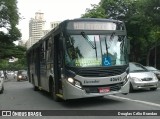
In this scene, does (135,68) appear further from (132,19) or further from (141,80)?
(132,19)

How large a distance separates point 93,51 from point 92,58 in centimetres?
26

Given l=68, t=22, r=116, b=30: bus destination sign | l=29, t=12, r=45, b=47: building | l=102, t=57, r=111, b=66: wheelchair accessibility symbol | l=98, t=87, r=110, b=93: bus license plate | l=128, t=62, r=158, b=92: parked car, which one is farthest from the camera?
l=29, t=12, r=45, b=47: building

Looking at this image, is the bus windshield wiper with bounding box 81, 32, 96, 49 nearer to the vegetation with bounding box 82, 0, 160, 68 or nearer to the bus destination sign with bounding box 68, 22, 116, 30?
the bus destination sign with bounding box 68, 22, 116, 30

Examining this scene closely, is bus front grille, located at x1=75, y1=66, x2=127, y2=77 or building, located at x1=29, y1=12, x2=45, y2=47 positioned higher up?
building, located at x1=29, y1=12, x2=45, y2=47

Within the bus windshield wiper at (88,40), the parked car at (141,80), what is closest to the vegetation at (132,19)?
the parked car at (141,80)

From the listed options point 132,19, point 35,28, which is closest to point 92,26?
point 132,19

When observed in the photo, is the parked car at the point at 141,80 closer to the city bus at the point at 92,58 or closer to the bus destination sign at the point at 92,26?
the city bus at the point at 92,58

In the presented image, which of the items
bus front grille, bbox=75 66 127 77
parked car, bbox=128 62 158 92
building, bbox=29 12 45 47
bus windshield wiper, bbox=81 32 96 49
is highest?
building, bbox=29 12 45 47

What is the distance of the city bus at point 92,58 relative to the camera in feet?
43.9

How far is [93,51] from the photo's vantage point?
13.7 m

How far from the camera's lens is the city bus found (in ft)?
43.9

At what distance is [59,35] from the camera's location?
575 inches

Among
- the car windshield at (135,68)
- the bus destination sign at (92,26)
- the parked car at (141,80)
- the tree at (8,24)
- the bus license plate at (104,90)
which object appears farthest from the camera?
the tree at (8,24)

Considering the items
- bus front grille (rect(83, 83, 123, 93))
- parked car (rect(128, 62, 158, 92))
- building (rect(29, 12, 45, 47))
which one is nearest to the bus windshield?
bus front grille (rect(83, 83, 123, 93))
